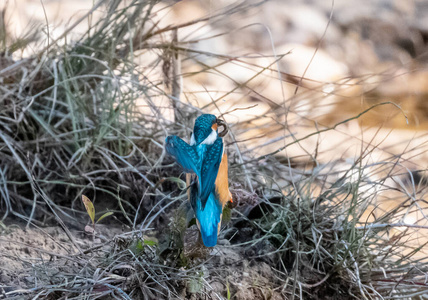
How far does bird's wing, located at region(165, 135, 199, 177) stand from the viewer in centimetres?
124

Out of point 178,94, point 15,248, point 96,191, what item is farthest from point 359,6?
point 15,248

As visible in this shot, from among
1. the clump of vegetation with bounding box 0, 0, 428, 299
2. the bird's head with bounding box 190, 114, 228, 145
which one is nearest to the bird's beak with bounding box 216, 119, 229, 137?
the bird's head with bounding box 190, 114, 228, 145

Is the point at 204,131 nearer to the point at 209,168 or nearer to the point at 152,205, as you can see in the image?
the point at 209,168

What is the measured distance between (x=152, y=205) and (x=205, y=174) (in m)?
0.59

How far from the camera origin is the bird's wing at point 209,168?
122 centimetres

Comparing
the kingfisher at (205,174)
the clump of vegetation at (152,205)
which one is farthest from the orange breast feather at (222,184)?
the clump of vegetation at (152,205)

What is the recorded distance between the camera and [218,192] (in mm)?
1268

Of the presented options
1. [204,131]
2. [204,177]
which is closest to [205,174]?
[204,177]

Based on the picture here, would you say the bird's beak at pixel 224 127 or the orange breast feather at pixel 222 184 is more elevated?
the bird's beak at pixel 224 127

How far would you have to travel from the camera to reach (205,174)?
123cm

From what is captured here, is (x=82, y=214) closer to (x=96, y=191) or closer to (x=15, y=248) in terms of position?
(x=96, y=191)

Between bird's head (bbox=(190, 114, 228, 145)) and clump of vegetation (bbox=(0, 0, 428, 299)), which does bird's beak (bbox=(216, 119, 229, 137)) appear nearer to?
bird's head (bbox=(190, 114, 228, 145))

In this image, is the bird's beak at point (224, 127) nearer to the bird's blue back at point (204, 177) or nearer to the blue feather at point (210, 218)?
the bird's blue back at point (204, 177)

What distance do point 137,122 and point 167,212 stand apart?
1.61ft
